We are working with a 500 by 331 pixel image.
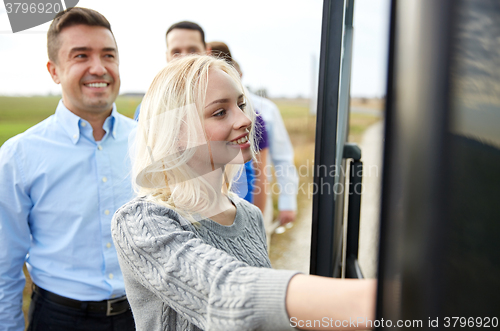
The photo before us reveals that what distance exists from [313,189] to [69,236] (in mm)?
997

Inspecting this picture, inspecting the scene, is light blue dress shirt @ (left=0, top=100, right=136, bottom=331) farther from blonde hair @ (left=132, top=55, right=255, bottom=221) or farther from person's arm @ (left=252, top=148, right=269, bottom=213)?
person's arm @ (left=252, top=148, right=269, bottom=213)

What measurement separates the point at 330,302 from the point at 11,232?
1387 millimetres

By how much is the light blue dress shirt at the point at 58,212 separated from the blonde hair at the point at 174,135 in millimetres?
568

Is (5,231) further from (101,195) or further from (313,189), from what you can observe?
(313,189)

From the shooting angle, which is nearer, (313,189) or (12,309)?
(313,189)

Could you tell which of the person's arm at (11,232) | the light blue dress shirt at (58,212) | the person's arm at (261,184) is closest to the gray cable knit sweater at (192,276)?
the light blue dress shirt at (58,212)

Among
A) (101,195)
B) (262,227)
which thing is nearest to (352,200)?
(262,227)

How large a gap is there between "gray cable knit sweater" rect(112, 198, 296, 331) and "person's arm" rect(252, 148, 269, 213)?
1361mm

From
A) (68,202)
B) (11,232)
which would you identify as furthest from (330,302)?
(11,232)

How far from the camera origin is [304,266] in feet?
14.7

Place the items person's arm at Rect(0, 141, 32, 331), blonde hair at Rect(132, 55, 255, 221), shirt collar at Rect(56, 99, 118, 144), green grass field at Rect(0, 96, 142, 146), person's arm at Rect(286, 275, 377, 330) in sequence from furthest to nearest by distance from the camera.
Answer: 1. shirt collar at Rect(56, 99, 118, 144)
2. person's arm at Rect(0, 141, 32, 331)
3. green grass field at Rect(0, 96, 142, 146)
4. blonde hair at Rect(132, 55, 255, 221)
5. person's arm at Rect(286, 275, 377, 330)

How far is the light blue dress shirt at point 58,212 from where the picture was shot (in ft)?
4.78

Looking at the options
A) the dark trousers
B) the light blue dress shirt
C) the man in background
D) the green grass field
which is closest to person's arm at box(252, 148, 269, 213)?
the man in background

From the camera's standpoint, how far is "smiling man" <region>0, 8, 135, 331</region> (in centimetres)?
147
